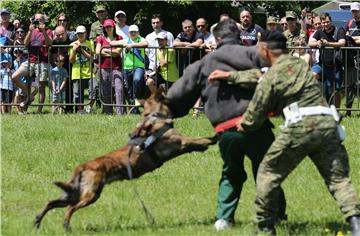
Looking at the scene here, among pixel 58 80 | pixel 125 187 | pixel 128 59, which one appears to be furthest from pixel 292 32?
pixel 125 187

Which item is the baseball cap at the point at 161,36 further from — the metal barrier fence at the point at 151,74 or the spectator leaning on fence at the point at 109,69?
the spectator leaning on fence at the point at 109,69

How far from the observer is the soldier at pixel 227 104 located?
29.0 feet

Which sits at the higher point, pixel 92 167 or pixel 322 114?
pixel 322 114

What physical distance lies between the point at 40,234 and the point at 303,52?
8.47m

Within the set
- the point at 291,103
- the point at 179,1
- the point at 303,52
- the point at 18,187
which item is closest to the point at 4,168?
the point at 18,187

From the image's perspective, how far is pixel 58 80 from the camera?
1767 cm

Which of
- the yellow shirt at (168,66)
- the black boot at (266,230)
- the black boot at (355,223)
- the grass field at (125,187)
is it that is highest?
the yellow shirt at (168,66)

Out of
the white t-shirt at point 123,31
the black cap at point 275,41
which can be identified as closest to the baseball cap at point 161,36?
the white t-shirt at point 123,31

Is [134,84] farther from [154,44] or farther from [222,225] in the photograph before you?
[222,225]

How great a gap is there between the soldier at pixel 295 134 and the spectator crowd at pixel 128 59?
756 centimetres

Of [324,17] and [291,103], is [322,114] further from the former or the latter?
[324,17]

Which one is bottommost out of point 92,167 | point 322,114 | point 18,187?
point 18,187

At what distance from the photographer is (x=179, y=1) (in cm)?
2523

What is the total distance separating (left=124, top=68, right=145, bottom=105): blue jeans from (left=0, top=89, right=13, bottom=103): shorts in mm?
2762
